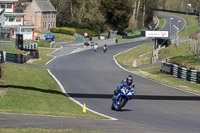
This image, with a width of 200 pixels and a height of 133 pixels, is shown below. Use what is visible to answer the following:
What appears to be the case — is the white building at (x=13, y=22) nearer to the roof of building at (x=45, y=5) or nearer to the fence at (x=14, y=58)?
the roof of building at (x=45, y=5)

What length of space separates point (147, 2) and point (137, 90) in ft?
333

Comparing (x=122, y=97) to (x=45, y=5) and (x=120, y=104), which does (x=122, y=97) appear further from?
(x=45, y=5)

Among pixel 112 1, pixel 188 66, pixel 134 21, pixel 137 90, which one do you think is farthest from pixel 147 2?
pixel 137 90

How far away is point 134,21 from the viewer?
117812 mm

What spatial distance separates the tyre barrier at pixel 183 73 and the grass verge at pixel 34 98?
499 inches

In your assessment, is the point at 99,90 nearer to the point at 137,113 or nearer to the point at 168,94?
the point at 168,94

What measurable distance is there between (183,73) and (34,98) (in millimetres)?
19517

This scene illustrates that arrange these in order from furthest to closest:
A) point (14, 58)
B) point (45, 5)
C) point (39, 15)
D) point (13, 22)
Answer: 1. point (45, 5)
2. point (39, 15)
3. point (13, 22)
4. point (14, 58)

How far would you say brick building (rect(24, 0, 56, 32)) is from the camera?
336 ft

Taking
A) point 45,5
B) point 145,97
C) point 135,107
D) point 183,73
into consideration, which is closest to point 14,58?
point 183,73

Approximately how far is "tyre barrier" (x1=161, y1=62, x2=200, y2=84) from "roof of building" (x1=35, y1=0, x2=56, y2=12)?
2584 inches

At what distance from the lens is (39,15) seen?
338 ft

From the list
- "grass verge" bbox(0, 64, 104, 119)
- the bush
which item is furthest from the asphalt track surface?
the bush

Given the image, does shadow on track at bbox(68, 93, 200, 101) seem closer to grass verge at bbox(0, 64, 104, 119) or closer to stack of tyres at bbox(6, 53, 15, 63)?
grass verge at bbox(0, 64, 104, 119)
